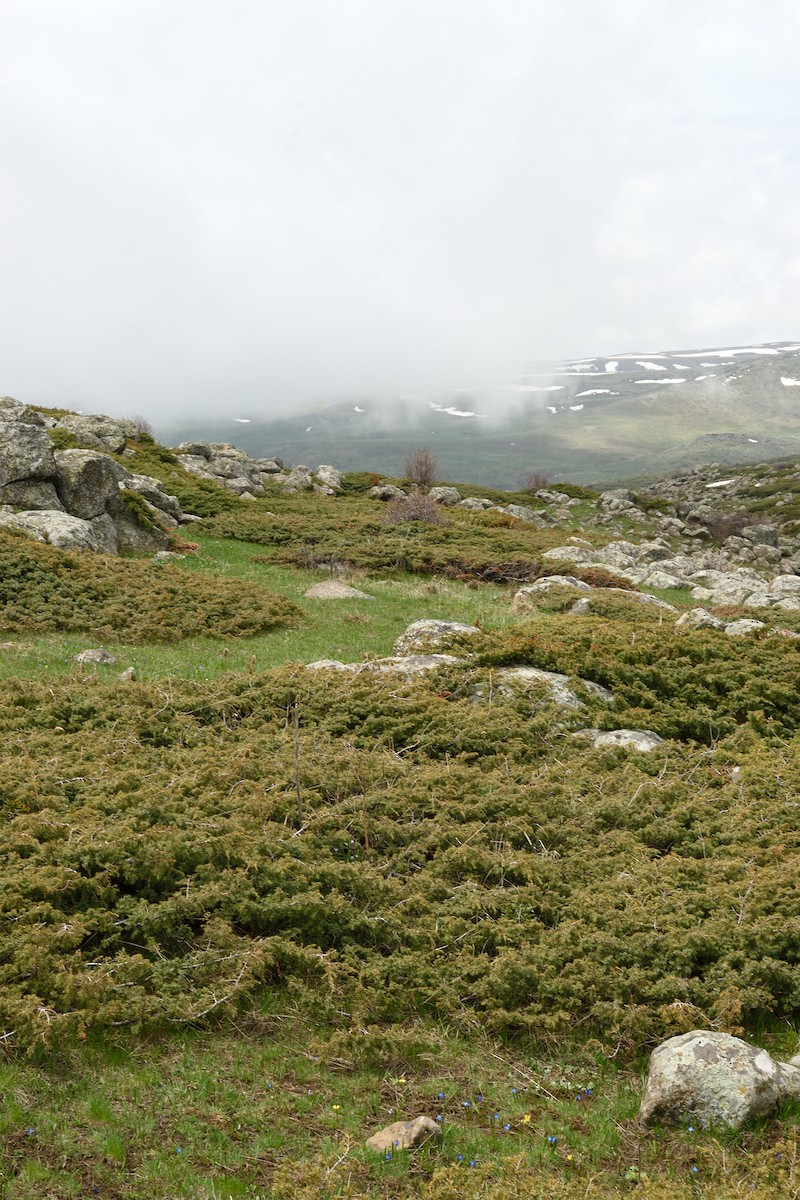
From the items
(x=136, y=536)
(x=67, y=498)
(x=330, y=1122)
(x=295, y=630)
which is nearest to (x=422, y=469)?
(x=136, y=536)

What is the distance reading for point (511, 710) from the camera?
12.6 meters

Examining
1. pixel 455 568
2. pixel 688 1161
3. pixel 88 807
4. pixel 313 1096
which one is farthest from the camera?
pixel 455 568

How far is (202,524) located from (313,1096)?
3149 cm

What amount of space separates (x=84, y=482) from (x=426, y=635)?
1691 cm

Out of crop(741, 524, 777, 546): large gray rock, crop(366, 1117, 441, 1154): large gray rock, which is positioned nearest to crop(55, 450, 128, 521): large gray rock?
crop(366, 1117, 441, 1154): large gray rock

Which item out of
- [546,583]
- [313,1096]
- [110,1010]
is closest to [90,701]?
[110,1010]

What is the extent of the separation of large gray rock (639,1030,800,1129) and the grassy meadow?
14 centimetres

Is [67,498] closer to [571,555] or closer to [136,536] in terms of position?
[136,536]

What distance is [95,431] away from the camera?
44625 mm

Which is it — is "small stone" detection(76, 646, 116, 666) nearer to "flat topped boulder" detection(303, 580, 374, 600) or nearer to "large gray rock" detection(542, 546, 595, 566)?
"flat topped boulder" detection(303, 580, 374, 600)

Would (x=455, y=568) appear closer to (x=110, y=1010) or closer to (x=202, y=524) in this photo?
(x=202, y=524)

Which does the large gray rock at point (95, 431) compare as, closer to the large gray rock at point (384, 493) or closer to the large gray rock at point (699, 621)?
the large gray rock at point (384, 493)

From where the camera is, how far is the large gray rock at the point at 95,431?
41.1 metres

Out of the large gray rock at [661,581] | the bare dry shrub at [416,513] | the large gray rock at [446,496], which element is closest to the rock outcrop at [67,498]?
the bare dry shrub at [416,513]
